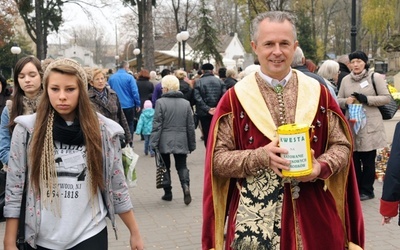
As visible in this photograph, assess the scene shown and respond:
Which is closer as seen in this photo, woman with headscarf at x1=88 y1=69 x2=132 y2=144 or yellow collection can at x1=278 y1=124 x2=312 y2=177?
yellow collection can at x1=278 y1=124 x2=312 y2=177

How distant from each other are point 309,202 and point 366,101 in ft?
15.5

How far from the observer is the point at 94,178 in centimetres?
308

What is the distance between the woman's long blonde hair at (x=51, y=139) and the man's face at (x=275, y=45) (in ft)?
3.17

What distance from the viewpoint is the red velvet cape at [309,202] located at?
2863 millimetres

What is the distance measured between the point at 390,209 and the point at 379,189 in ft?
17.1

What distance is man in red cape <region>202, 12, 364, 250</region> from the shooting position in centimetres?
285

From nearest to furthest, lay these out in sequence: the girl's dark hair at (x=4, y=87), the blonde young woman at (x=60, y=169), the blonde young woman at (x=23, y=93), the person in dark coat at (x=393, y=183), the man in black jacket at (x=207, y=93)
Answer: the blonde young woman at (x=60, y=169) → the person in dark coat at (x=393, y=183) → the blonde young woman at (x=23, y=93) → the girl's dark hair at (x=4, y=87) → the man in black jacket at (x=207, y=93)

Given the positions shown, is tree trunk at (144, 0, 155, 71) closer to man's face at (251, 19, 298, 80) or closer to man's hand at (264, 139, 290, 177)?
man's face at (251, 19, 298, 80)

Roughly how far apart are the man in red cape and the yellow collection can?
166 millimetres

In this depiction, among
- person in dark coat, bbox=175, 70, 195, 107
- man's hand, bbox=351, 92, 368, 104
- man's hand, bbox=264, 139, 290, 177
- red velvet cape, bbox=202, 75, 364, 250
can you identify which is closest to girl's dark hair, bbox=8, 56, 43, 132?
red velvet cape, bbox=202, 75, 364, 250

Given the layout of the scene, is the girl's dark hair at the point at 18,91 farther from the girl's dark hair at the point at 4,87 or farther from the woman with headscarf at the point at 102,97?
the woman with headscarf at the point at 102,97

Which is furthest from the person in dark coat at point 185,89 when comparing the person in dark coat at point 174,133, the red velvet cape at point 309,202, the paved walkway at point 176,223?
the red velvet cape at point 309,202

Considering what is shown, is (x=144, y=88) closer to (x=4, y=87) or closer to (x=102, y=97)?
(x=102, y=97)

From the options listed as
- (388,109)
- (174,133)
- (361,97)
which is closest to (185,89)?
(174,133)
